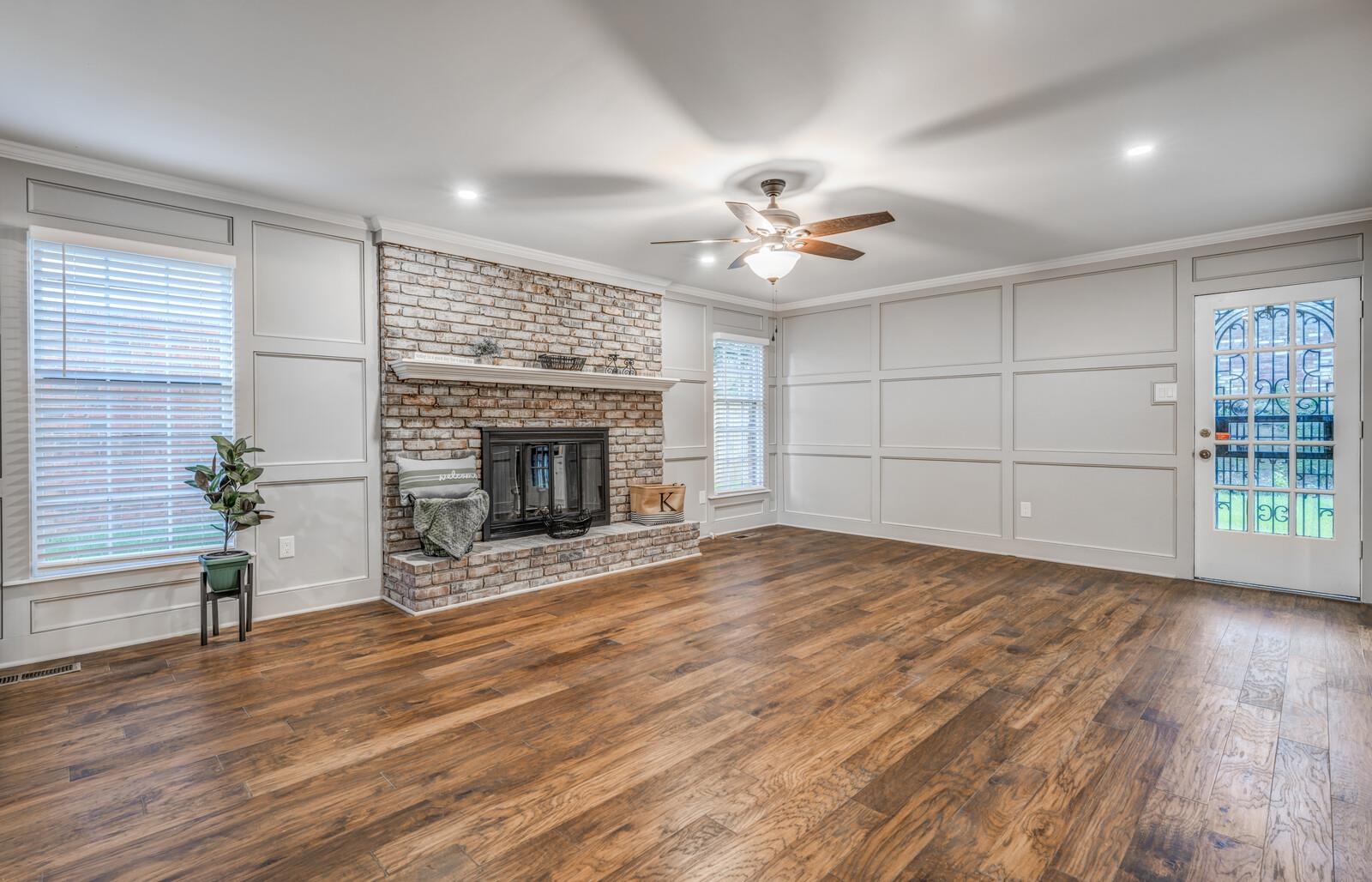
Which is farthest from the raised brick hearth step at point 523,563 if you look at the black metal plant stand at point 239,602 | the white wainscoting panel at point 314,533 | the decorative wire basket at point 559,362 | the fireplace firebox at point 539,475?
the decorative wire basket at point 559,362

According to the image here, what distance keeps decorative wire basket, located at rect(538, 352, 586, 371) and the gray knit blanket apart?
1.27 m

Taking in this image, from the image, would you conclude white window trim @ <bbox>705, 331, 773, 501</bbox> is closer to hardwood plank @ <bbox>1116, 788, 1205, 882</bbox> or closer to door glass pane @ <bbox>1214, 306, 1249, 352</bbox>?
door glass pane @ <bbox>1214, 306, 1249, 352</bbox>

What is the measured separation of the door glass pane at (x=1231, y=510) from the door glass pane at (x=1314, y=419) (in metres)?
0.51

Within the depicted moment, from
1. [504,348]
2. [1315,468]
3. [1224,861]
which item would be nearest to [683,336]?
[504,348]

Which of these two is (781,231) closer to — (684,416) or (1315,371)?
(684,416)

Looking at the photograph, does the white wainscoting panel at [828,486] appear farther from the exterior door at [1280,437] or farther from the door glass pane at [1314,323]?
the door glass pane at [1314,323]

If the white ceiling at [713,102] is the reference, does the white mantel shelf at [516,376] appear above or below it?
below

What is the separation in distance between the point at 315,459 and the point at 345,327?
2.79ft

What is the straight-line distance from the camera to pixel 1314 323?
4211mm

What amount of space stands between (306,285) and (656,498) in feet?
9.60

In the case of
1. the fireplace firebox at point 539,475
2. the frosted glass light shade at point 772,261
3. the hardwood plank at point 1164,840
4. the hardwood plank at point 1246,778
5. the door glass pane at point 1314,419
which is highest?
the frosted glass light shade at point 772,261

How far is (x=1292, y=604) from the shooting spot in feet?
13.2

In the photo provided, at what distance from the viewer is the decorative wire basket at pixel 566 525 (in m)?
4.71

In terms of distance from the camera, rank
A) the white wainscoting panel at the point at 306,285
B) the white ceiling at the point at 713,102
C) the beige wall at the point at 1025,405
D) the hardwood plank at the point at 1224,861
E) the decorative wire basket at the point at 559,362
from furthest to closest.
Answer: the decorative wire basket at the point at 559,362, the beige wall at the point at 1025,405, the white wainscoting panel at the point at 306,285, the white ceiling at the point at 713,102, the hardwood plank at the point at 1224,861
